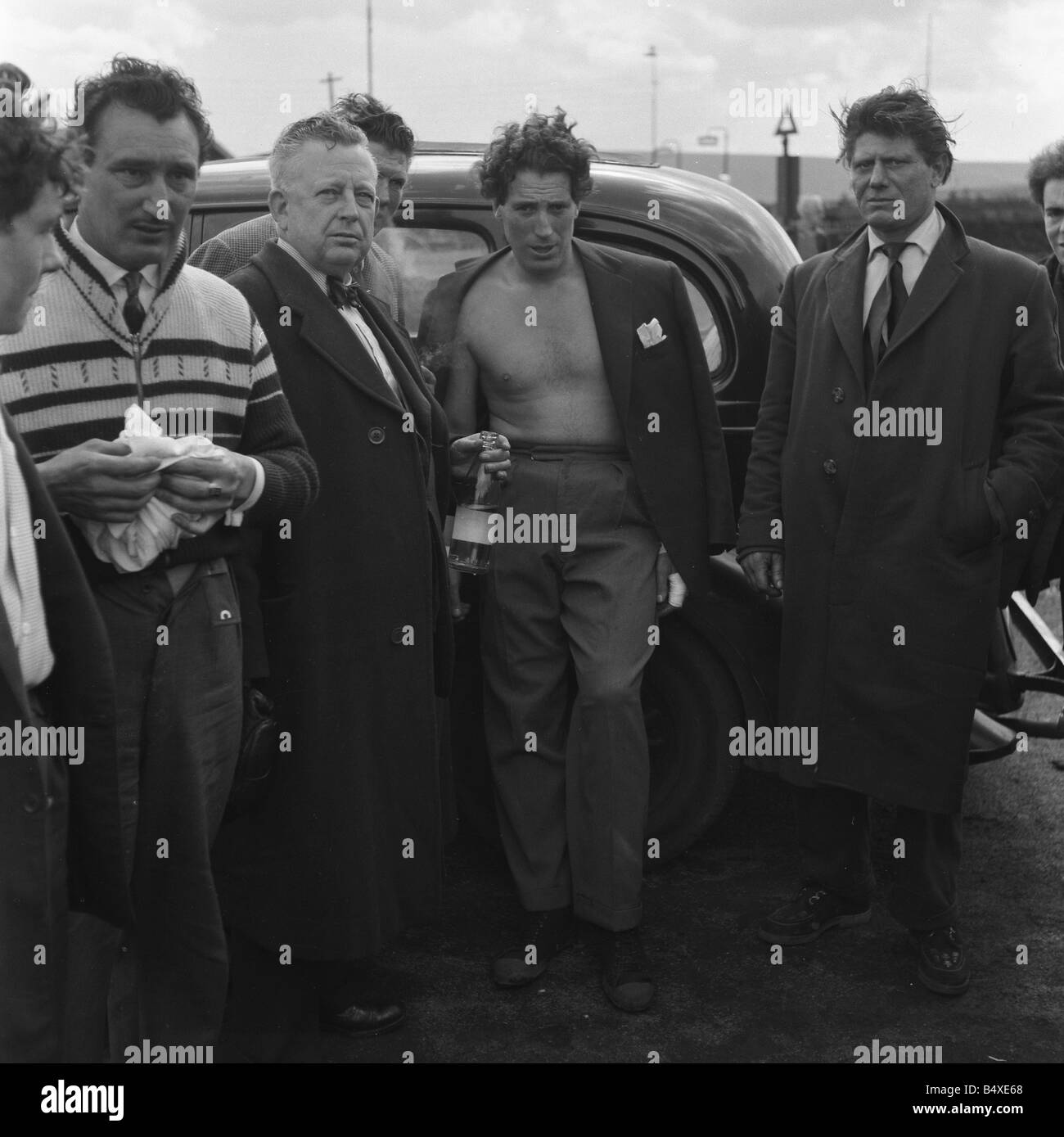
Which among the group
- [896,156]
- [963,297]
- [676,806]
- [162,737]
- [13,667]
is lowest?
[676,806]

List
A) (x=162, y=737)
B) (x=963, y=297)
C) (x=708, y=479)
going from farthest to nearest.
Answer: (x=708, y=479)
(x=963, y=297)
(x=162, y=737)

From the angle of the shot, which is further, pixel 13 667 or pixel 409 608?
pixel 409 608

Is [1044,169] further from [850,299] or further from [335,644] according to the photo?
[335,644]

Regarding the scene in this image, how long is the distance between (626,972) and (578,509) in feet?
4.01

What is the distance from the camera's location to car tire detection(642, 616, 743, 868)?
4.05m

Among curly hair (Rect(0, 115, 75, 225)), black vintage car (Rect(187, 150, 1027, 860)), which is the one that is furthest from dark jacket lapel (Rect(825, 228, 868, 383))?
curly hair (Rect(0, 115, 75, 225))

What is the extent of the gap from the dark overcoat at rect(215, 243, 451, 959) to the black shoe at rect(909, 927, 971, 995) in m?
1.43

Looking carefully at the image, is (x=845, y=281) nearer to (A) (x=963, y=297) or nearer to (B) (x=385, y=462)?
(A) (x=963, y=297)

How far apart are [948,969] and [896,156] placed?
211 centimetres

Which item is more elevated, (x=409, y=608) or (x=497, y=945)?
(x=409, y=608)

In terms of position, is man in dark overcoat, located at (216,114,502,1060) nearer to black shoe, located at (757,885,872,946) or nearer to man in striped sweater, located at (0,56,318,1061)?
man in striped sweater, located at (0,56,318,1061)

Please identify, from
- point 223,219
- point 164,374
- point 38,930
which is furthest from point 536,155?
point 38,930

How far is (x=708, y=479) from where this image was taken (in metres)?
3.67
